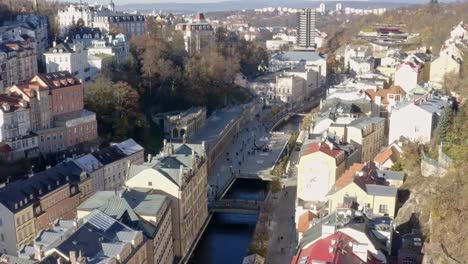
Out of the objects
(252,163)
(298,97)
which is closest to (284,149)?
(252,163)

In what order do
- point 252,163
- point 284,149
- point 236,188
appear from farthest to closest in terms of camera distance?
point 284,149
point 252,163
point 236,188

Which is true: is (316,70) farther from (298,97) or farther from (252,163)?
(252,163)

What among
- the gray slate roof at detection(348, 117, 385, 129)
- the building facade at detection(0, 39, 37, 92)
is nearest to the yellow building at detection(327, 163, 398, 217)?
the gray slate roof at detection(348, 117, 385, 129)

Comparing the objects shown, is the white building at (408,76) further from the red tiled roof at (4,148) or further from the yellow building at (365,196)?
the red tiled roof at (4,148)

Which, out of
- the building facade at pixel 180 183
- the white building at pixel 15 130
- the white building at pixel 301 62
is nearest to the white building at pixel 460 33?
the white building at pixel 301 62

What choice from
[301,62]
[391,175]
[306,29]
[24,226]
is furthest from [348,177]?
[306,29]

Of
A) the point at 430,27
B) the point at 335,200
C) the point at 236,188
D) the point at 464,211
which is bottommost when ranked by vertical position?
the point at 236,188

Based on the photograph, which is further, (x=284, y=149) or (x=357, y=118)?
(x=284, y=149)

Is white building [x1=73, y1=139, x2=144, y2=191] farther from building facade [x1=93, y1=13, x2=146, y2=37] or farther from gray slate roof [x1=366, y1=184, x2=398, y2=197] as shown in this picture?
building facade [x1=93, y1=13, x2=146, y2=37]
